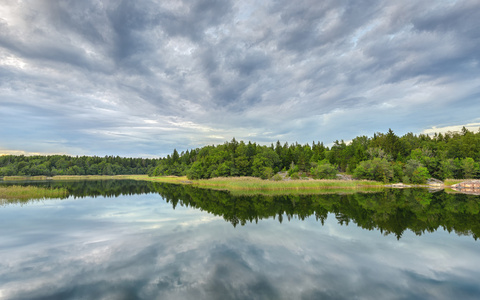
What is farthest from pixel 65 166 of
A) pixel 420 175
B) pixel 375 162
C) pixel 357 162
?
pixel 420 175

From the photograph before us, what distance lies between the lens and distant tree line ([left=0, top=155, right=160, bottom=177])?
398ft

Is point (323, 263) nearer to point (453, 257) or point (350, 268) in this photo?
point (350, 268)

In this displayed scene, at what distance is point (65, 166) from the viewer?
485ft

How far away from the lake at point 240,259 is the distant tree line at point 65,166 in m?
147

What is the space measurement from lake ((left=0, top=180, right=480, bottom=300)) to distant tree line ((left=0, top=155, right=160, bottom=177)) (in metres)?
147

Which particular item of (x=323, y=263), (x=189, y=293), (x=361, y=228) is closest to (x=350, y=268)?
(x=323, y=263)

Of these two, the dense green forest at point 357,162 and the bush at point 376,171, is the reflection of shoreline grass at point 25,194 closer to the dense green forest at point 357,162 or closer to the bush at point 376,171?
the dense green forest at point 357,162

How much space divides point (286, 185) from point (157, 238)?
126 ft

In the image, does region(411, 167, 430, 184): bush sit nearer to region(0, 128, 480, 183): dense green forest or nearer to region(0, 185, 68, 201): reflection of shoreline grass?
region(0, 128, 480, 183): dense green forest

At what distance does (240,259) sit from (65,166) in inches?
7186

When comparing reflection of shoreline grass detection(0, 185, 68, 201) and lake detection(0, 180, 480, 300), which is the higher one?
reflection of shoreline grass detection(0, 185, 68, 201)

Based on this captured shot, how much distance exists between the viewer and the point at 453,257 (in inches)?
401

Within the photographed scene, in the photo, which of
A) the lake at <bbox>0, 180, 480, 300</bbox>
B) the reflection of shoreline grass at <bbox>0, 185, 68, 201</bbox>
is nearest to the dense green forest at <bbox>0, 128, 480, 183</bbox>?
the reflection of shoreline grass at <bbox>0, 185, 68, 201</bbox>

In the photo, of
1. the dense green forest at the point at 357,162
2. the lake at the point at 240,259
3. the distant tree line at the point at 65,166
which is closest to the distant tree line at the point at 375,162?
the dense green forest at the point at 357,162
